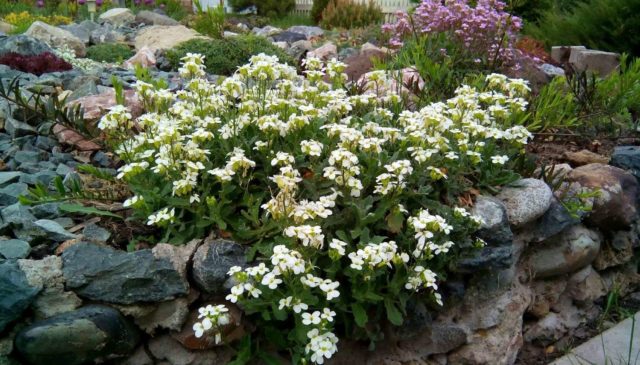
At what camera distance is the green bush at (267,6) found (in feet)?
50.9

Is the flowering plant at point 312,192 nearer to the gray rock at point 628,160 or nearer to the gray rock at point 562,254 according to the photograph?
the gray rock at point 562,254

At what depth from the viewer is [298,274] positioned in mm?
2518

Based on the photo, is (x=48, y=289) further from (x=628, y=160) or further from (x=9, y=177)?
(x=628, y=160)

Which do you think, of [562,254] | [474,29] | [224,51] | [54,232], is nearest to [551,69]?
[474,29]

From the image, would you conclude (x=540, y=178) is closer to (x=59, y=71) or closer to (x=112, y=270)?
(x=112, y=270)

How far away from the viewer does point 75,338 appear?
236cm

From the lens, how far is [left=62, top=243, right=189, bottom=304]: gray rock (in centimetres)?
252

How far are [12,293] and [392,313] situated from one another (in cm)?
145

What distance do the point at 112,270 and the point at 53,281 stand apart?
0.72 ft

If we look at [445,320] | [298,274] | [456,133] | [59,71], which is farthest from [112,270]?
[59,71]

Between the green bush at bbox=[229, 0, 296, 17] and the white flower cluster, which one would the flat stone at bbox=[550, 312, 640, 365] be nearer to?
the white flower cluster

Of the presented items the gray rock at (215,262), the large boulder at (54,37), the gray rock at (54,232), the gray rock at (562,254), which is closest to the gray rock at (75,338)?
the gray rock at (215,262)

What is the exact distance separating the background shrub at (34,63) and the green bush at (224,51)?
1.45 meters

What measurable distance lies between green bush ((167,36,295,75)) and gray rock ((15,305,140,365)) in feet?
13.9
